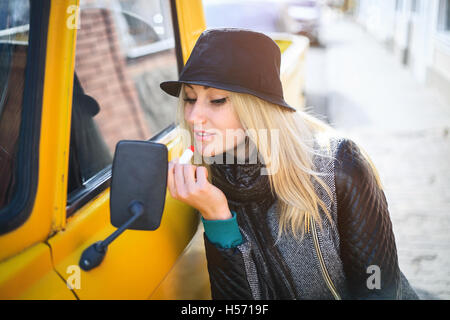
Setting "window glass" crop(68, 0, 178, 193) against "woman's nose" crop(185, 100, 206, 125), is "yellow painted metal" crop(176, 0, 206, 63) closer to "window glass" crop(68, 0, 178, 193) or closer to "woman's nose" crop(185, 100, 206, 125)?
"window glass" crop(68, 0, 178, 193)

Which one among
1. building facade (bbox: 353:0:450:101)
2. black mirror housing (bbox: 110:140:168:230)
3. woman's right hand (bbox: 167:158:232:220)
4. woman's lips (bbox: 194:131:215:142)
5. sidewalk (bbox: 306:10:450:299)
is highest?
black mirror housing (bbox: 110:140:168:230)

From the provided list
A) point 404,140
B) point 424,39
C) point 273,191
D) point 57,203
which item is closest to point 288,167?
point 273,191

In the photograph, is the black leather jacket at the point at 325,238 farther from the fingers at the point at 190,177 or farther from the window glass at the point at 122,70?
the window glass at the point at 122,70

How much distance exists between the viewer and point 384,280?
1.71m

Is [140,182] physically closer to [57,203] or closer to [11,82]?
[57,203]

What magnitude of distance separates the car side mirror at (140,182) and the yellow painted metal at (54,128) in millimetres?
192

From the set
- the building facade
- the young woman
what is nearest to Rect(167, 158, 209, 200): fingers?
the young woman

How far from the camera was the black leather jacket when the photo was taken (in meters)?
1.68

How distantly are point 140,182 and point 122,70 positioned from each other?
3.29m

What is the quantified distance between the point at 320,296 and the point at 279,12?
26.6ft

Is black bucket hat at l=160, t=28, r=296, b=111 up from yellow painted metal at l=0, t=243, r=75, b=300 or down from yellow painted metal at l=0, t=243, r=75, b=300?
up

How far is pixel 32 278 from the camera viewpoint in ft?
3.54

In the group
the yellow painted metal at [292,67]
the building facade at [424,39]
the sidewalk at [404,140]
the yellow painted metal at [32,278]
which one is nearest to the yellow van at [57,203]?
the yellow painted metal at [32,278]

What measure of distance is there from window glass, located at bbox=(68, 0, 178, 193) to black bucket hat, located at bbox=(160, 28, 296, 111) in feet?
2.15
